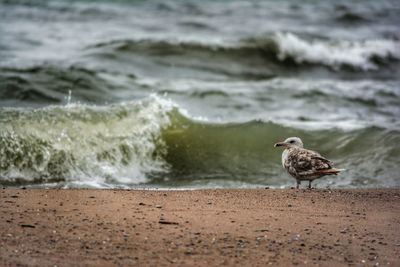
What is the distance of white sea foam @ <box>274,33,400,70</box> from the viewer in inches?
732

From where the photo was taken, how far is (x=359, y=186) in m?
9.25

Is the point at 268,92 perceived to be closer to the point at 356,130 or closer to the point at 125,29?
the point at 356,130

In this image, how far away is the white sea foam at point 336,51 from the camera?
61.0ft

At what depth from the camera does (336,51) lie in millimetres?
19344

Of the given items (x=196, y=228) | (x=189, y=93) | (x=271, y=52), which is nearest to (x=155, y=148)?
Answer: (x=189, y=93)

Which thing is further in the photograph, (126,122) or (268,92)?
(268,92)

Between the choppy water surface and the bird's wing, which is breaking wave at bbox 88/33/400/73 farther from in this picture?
the bird's wing

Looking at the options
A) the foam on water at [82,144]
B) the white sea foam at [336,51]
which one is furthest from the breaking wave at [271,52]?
the foam on water at [82,144]

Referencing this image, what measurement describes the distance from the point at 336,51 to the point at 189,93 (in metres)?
6.56

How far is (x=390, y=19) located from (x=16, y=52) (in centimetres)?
1229

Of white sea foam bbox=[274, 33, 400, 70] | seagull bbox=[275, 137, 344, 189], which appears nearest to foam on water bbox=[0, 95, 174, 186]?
seagull bbox=[275, 137, 344, 189]

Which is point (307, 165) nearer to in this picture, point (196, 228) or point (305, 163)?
point (305, 163)

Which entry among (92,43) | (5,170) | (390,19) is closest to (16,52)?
(92,43)

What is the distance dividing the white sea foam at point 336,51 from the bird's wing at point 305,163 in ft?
33.5
